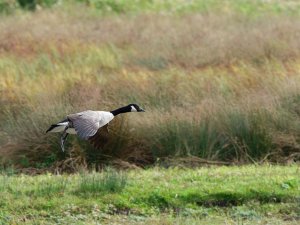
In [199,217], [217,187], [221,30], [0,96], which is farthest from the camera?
[221,30]

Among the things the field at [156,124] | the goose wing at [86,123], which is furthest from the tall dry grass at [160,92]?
the goose wing at [86,123]

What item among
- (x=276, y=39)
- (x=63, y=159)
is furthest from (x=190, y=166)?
(x=276, y=39)

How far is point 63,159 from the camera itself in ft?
40.5

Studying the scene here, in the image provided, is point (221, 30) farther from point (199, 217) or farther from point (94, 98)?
point (199, 217)

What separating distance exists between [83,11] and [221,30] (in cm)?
665

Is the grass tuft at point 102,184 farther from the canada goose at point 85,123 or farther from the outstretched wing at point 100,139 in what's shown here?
the outstretched wing at point 100,139

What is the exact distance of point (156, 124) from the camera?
41.8 ft

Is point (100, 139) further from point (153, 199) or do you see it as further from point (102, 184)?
point (153, 199)

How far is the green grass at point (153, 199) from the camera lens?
898cm

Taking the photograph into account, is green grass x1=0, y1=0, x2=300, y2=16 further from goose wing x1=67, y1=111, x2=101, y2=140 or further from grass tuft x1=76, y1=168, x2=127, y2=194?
grass tuft x1=76, y1=168, x2=127, y2=194

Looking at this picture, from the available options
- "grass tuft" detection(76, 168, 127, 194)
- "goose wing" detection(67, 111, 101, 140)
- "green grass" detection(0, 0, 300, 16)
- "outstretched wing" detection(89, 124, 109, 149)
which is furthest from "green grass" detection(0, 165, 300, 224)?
"green grass" detection(0, 0, 300, 16)

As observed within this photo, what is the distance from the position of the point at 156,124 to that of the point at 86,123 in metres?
3.04

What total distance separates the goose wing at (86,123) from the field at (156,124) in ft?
1.65

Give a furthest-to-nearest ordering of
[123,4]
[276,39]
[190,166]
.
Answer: [123,4]
[276,39]
[190,166]
